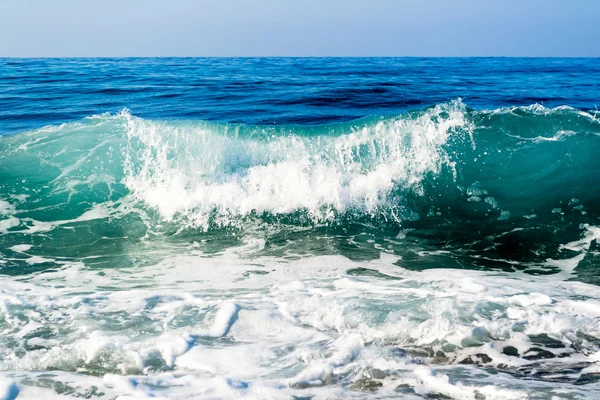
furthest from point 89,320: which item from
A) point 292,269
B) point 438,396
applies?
point 438,396

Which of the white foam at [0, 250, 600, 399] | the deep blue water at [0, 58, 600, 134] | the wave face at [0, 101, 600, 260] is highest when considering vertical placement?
the deep blue water at [0, 58, 600, 134]

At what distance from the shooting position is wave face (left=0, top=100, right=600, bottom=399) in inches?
131

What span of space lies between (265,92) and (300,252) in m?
8.77

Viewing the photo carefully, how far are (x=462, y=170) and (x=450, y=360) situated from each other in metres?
5.16

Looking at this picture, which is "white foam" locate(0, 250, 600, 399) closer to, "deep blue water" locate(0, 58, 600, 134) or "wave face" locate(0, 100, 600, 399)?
"wave face" locate(0, 100, 600, 399)

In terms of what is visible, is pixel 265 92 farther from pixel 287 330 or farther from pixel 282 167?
pixel 287 330

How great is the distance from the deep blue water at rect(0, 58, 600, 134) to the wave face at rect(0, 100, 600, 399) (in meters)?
2.18

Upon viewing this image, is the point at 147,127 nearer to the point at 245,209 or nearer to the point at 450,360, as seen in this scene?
the point at 245,209

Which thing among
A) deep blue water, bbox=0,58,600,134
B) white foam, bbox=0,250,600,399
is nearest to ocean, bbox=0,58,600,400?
white foam, bbox=0,250,600,399

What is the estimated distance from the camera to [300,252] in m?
6.09

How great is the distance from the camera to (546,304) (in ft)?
14.2

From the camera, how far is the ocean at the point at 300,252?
3.33 m

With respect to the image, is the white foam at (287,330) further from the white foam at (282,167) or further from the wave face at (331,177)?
the white foam at (282,167)

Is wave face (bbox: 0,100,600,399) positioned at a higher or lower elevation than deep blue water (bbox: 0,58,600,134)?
lower
